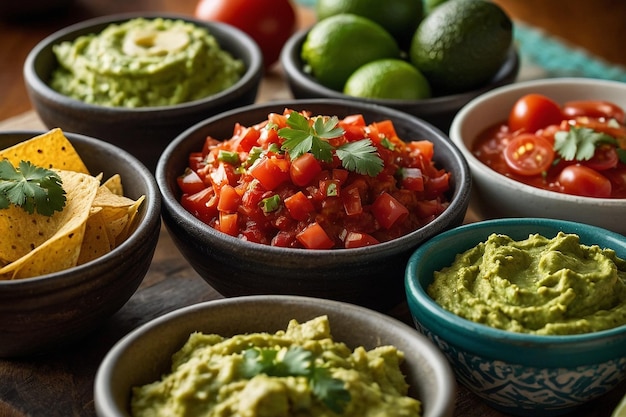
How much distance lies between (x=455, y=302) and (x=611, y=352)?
16.4 inches

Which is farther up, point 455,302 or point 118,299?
point 455,302

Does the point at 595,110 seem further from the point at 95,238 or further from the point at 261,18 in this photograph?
the point at 95,238

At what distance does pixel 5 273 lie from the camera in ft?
8.05

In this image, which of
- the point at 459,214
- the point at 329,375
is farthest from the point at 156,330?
the point at 459,214

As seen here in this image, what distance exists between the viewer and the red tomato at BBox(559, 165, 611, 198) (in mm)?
3025

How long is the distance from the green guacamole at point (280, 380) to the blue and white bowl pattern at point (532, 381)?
234 millimetres

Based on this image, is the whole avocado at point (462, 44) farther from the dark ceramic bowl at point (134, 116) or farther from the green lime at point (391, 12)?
the dark ceramic bowl at point (134, 116)

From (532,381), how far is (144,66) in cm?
214

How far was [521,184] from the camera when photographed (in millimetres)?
2998

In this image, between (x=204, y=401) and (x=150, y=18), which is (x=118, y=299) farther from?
(x=150, y=18)

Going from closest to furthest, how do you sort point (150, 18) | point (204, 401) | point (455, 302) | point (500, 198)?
point (204, 401) → point (455, 302) → point (500, 198) → point (150, 18)

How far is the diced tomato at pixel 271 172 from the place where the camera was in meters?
2.67

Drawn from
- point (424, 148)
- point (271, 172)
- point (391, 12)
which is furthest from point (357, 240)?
point (391, 12)

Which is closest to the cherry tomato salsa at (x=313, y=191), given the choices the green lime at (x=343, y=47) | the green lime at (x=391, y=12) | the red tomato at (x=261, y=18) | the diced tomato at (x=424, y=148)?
the diced tomato at (x=424, y=148)
